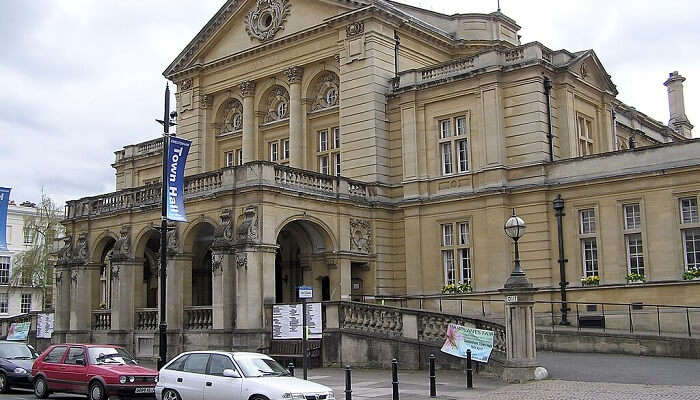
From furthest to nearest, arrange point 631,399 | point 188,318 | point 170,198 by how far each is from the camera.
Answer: point 188,318, point 170,198, point 631,399

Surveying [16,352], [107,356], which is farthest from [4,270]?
[107,356]

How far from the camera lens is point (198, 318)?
32094 mm

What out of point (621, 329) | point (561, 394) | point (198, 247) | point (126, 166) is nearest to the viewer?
point (561, 394)

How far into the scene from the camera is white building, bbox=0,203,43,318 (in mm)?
69438

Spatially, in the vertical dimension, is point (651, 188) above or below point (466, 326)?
above

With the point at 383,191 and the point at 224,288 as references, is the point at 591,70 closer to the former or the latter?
the point at 383,191

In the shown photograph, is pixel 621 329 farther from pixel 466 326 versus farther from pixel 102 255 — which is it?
pixel 102 255

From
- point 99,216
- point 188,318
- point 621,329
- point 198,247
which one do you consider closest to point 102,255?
point 99,216

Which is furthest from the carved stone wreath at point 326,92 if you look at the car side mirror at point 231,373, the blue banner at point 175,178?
the car side mirror at point 231,373

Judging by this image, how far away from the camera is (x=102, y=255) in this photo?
38.7 meters

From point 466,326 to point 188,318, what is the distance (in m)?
13.1

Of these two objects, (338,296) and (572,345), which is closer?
(572,345)

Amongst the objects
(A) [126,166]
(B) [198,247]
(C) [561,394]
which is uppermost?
(A) [126,166]

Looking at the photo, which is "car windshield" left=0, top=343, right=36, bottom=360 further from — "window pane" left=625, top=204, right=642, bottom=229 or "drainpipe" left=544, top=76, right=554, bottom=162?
"window pane" left=625, top=204, right=642, bottom=229
